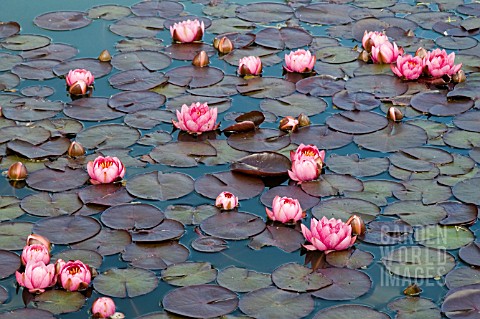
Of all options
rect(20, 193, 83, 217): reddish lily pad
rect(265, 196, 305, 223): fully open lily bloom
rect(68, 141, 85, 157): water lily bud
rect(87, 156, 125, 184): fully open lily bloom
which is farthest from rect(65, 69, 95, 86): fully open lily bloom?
rect(265, 196, 305, 223): fully open lily bloom

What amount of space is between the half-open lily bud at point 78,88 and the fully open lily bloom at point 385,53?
1880 millimetres

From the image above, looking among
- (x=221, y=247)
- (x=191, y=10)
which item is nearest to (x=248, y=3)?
(x=191, y=10)

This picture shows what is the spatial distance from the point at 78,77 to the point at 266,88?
1152mm

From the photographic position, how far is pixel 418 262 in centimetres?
378

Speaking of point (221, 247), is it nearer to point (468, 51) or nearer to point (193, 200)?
point (193, 200)

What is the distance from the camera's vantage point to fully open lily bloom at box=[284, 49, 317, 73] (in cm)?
552

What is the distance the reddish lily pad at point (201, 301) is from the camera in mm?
3471

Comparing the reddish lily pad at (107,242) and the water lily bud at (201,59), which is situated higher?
the water lily bud at (201,59)

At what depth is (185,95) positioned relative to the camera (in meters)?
5.29

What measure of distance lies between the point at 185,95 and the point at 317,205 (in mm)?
1429

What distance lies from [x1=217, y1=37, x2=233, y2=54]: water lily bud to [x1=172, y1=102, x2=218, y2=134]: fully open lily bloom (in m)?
1.06

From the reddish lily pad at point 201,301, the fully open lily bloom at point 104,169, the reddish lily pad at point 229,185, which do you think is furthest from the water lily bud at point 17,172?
the reddish lily pad at point 201,301

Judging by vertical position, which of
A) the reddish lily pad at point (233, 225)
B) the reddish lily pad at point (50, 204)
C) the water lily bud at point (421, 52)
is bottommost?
the reddish lily pad at point (233, 225)

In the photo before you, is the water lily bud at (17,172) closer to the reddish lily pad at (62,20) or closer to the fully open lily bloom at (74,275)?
the fully open lily bloom at (74,275)
